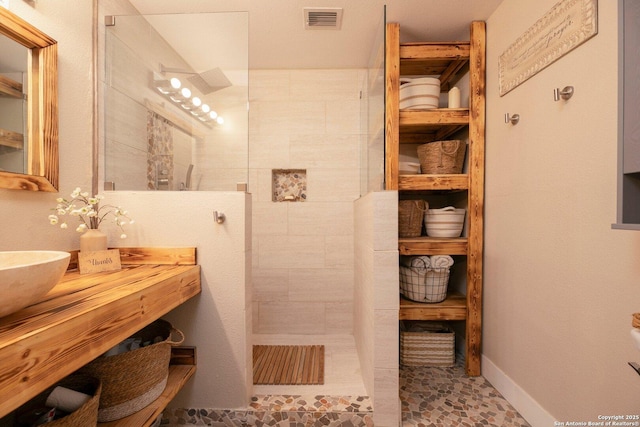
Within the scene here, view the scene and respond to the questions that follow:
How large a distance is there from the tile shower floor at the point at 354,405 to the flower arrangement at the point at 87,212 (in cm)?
103

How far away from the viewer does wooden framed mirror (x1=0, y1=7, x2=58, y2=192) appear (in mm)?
1197

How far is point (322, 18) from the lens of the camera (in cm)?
200

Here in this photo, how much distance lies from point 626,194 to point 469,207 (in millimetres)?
1167

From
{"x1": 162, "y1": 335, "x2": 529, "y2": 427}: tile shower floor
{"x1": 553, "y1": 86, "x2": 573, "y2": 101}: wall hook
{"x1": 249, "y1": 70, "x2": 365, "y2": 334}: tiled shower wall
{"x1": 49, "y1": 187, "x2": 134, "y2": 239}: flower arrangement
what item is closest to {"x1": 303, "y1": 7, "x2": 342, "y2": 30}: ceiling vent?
{"x1": 249, "y1": 70, "x2": 365, "y2": 334}: tiled shower wall

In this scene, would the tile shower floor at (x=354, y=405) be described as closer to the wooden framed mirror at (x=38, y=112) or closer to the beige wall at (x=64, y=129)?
the beige wall at (x=64, y=129)

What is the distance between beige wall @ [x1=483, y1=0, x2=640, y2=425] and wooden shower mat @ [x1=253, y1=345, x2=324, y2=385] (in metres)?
1.14

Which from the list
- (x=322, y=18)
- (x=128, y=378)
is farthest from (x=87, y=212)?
(x=322, y=18)

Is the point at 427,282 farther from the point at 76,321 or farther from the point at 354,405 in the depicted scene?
the point at 76,321

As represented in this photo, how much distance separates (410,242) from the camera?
2.12m

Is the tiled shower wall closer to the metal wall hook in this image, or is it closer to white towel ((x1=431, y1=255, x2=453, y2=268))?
white towel ((x1=431, y1=255, x2=453, y2=268))

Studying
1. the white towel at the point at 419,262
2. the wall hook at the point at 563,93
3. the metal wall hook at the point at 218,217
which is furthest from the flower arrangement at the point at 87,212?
the wall hook at the point at 563,93

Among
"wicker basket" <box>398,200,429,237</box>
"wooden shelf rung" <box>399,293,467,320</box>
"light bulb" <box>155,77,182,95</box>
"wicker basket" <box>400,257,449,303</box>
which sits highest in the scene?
"light bulb" <box>155,77,182,95</box>

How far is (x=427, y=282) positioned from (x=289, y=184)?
137 cm

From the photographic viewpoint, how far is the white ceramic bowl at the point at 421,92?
213cm
